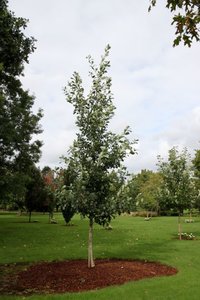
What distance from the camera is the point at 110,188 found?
45.4ft

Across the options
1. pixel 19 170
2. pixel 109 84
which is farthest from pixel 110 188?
pixel 19 170

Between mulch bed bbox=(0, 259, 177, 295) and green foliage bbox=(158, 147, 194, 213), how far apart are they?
1166 cm

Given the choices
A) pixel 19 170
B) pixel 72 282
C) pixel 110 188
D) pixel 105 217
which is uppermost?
pixel 19 170

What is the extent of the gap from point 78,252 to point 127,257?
9.07 feet

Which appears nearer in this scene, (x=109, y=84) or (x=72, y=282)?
(x=72, y=282)

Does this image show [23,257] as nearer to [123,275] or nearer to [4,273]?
[4,273]

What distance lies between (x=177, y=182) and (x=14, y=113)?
12.6 metres

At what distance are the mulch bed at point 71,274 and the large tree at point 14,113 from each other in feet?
32.1

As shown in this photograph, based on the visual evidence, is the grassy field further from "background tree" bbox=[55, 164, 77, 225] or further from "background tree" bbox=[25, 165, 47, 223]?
"background tree" bbox=[25, 165, 47, 223]

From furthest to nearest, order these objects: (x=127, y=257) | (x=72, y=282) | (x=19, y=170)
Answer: (x=19, y=170)
(x=127, y=257)
(x=72, y=282)

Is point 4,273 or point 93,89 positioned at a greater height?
point 93,89

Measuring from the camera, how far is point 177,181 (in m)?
27.1

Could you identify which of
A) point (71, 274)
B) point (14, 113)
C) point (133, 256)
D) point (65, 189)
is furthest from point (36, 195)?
point (71, 274)

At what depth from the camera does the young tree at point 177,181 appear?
26.6 m
